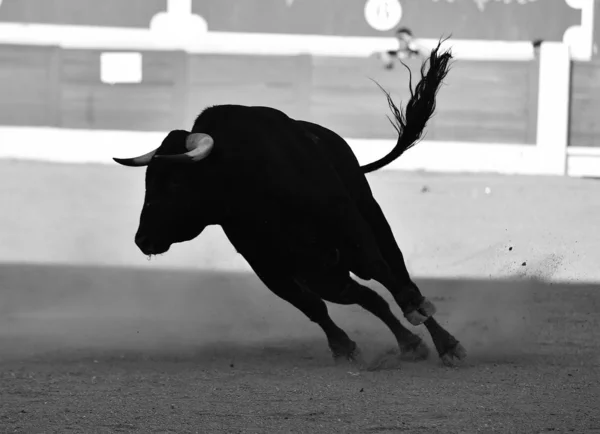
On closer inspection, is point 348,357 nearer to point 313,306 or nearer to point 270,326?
point 313,306

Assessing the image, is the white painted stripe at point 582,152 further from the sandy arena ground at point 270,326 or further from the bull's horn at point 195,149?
the bull's horn at point 195,149

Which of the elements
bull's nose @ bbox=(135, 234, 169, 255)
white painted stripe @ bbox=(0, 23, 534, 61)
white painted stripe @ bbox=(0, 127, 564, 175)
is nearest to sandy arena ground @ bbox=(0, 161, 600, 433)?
bull's nose @ bbox=(135, 234, 169, 255)

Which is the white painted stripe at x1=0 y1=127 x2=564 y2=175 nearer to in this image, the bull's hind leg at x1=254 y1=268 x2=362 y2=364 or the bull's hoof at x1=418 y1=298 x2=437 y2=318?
the bull's hind leg at x1=254 y1=268 x2=362 y2=364

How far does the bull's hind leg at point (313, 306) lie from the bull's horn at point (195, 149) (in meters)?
0.50

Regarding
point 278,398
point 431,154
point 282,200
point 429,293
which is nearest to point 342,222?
point 282,200

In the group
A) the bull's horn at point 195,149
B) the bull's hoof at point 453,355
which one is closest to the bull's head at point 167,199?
the bull's horn at point 195,149

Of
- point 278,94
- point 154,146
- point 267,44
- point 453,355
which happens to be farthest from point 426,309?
point 267,44

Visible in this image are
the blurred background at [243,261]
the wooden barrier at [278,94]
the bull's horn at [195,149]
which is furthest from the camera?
the wooden barrier at [278,94]

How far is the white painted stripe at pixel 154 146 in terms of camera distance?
452 inches

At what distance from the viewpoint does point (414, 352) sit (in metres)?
4.27

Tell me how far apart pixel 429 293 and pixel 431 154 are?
5543 mm

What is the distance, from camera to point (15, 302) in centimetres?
568

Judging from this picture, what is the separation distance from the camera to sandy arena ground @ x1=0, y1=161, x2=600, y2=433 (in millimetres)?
3293

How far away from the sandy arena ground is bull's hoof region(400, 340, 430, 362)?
0.04 metres
